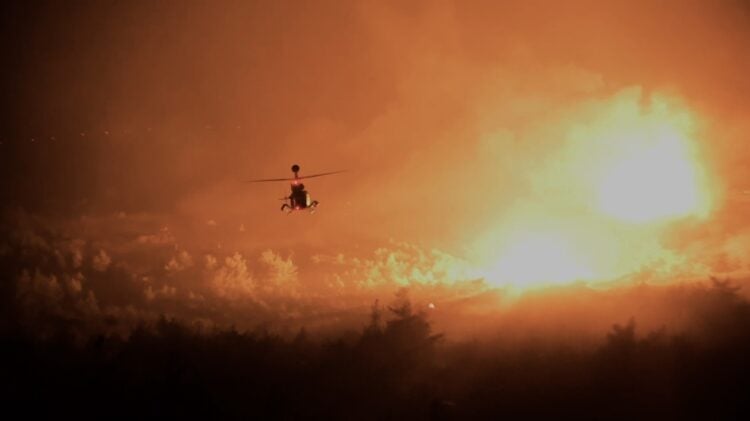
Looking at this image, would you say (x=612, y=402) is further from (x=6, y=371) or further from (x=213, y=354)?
(x=6, y=371)

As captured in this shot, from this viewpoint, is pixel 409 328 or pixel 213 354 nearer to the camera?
pixel 409 328

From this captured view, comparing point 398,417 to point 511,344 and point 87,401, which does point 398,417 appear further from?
point 87,401

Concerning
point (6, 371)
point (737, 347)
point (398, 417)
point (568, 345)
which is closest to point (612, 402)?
point (568, 345)

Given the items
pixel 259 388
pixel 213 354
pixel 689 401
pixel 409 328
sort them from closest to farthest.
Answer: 1. pixel 689 401
2. pixel 409 328
3. pixel 259 388
4. pixel 213 354

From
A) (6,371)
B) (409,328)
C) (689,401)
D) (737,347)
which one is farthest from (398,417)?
(6,371)

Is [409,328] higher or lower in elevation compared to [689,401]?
higher

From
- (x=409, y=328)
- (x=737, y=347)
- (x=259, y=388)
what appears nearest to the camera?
(x=737, y=347)
